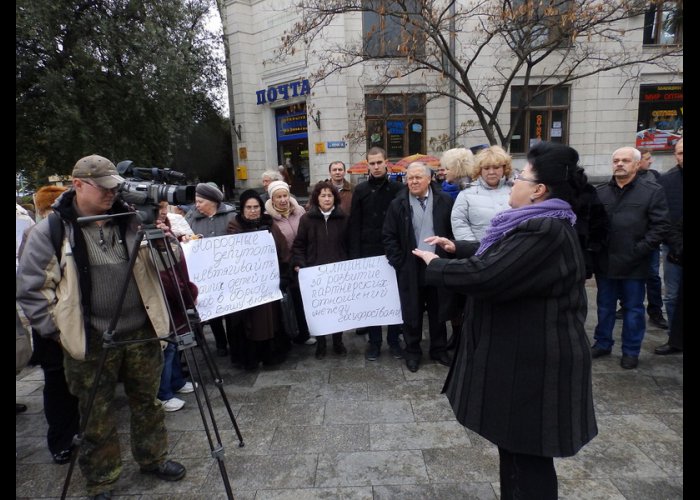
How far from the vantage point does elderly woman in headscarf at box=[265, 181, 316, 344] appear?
15.4 feet

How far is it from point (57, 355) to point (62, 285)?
2.74 feet

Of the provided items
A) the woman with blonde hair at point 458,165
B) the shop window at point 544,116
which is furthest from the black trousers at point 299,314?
the shop window at point 544,116

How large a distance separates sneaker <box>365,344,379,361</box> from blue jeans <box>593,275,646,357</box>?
7.43ft

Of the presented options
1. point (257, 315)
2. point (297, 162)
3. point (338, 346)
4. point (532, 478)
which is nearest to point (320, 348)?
point (338, 346)

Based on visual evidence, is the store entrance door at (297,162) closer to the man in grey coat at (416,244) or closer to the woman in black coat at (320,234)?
the woman in black coat at (320,234)

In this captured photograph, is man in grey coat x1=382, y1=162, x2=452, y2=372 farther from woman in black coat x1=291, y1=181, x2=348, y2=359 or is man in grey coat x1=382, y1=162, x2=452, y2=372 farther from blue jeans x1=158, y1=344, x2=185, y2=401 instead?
blue jeans x1=158, y1=344, x2=185, y2=401

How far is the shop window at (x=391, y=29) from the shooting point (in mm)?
8812

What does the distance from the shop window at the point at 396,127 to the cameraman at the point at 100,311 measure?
1182 cm

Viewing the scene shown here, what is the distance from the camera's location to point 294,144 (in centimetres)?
1549

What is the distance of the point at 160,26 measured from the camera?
11.5 meters

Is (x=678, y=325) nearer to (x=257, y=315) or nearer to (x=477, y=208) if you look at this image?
(x=477, y=208)

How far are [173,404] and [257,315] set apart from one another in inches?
42.1
